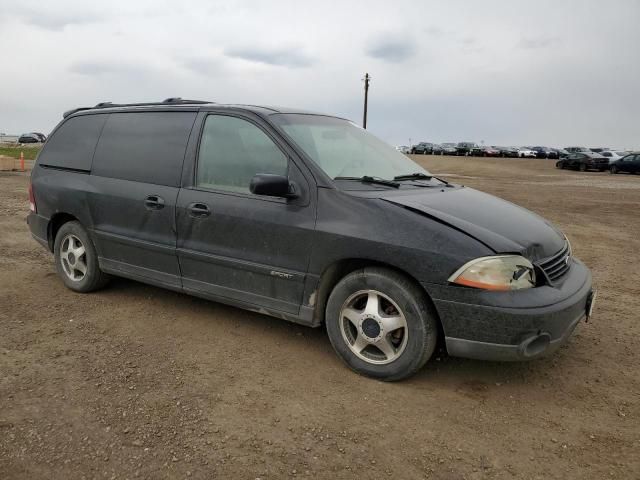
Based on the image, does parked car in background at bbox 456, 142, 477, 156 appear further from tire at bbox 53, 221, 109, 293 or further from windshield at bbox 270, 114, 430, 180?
tire at bbox 53, 221, 109, 293

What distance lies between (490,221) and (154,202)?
2579 millimetres

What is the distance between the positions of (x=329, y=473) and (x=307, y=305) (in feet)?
4.30

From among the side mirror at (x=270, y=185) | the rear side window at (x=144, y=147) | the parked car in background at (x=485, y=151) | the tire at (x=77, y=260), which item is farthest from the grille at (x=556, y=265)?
the parked car in background at (x=485, y=151)

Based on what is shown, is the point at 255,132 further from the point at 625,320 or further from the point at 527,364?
the point at 625,320

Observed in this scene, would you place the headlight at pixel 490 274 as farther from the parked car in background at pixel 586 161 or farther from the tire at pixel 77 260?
the parked car in background at pixel 586 161

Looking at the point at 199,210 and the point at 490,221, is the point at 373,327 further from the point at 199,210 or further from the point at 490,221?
the point at 199,210

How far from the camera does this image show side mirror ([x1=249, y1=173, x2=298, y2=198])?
11.3 ft

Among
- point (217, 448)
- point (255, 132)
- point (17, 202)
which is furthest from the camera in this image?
point (17, 202)

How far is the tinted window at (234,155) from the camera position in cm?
383

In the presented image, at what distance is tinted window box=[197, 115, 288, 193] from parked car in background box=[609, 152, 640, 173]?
3113cm

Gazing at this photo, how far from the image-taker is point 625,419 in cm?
308

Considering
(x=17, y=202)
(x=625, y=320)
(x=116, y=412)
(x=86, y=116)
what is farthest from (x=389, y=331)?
(x=17, y=202)

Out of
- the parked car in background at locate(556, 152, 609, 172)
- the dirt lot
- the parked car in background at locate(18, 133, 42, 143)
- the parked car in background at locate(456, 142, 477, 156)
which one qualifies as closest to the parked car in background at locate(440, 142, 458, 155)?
the parked car in background at locate(456, 142, 477, 156)

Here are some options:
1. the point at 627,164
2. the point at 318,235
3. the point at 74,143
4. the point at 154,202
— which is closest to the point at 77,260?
the point at 74,143
